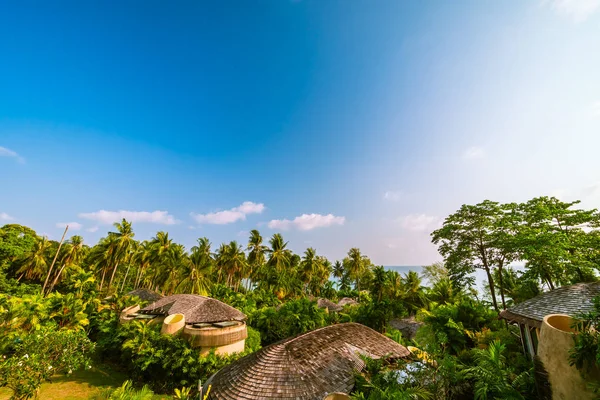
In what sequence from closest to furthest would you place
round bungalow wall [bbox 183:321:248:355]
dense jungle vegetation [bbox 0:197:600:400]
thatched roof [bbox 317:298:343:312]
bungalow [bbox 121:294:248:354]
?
dense jungle vegetation [bbox 0:197:600:400] < round bungalow wall [bbox 183:321:248:355] < bungalow [bbox 121:294:248:354] < thatched roof [bbox 317:298:343:312]

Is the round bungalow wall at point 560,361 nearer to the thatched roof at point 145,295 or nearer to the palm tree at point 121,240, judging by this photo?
the thatched roof at point 145,295

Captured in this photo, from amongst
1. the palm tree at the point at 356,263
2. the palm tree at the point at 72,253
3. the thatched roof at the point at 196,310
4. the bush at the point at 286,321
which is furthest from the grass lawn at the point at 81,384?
the palm tree at the point at 356,263

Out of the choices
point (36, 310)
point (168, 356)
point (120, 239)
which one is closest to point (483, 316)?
point (168, 356)

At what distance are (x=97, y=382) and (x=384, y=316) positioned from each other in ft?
84.3

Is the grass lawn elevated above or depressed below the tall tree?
below

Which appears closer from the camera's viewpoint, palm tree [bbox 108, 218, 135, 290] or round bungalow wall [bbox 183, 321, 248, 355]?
round bungalow wall [bbox 183, 321, 248, 355]

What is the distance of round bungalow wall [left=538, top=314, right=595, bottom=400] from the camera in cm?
511

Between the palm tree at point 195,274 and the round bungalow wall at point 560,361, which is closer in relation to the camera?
the round bungalow wall at point 560,361

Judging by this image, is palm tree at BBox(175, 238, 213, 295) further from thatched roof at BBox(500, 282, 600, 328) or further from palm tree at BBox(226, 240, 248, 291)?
thatched roof at BBox(500, 282, 600, 328)

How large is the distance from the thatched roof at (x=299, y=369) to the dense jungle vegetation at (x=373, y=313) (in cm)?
106

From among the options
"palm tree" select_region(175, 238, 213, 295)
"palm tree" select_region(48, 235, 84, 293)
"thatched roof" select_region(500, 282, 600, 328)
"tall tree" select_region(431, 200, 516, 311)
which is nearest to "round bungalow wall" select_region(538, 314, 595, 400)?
"thatched roof" select_region(500, 282, 600, 328)

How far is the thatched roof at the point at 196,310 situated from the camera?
1980cm

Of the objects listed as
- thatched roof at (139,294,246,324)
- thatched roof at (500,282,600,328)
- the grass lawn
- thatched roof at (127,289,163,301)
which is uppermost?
thatched roof at (500,282,600,328)

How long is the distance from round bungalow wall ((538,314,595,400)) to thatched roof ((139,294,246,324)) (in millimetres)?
19193
